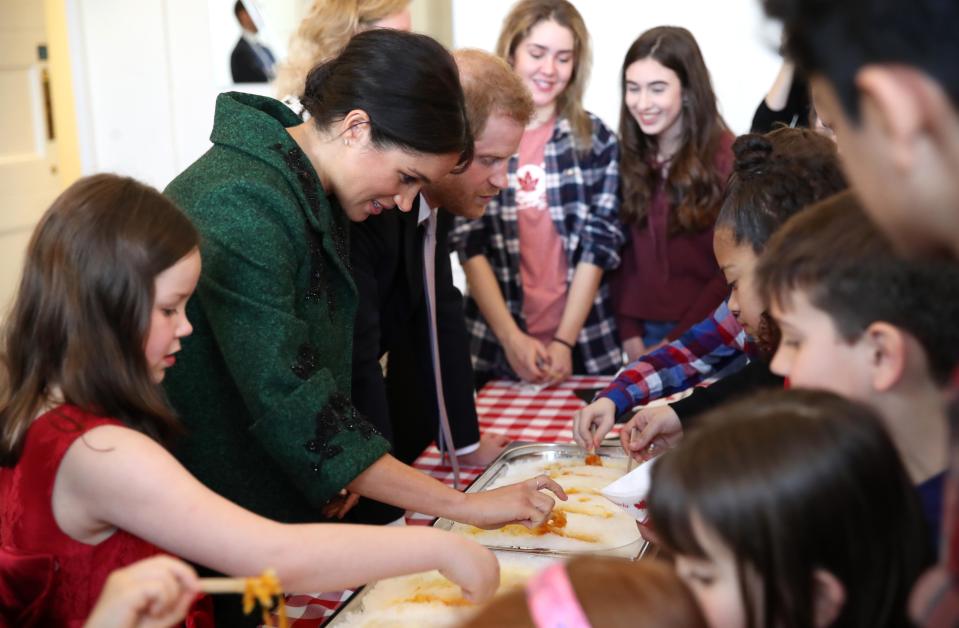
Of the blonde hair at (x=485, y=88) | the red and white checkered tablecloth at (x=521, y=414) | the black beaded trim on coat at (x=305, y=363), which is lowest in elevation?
the red and white checkered tablecloth at (x=521, y=414)

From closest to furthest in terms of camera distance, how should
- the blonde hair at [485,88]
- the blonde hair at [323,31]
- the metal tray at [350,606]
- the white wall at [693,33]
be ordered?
the metal tray at [350,606]
the blonde hair at [485,88]
the blonde hair at [323,31]
the white wall at [693,33]

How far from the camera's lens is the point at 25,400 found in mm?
1268

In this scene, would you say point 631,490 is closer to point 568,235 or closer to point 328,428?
point 328,428

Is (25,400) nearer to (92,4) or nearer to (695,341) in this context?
(695,341)

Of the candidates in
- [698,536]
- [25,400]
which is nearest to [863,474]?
[698,536]

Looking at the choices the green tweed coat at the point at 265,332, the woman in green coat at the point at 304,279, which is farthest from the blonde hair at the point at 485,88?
the green tweed coat at the point at 265,332

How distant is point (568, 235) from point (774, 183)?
1.27 metres

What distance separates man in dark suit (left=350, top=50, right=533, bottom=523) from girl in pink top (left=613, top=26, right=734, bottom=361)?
66 centimetres

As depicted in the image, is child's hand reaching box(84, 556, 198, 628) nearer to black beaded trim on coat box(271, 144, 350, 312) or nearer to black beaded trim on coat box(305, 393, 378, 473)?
black beaded trim on coat box(305, 393, 378, 473)

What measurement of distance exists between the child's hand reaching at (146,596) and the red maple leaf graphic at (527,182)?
201 centimetres

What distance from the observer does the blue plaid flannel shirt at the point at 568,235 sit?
9.28ft

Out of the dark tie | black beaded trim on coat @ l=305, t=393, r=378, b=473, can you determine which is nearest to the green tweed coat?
black beaded trim on coat @ l=305, t=393, r=378, b=473

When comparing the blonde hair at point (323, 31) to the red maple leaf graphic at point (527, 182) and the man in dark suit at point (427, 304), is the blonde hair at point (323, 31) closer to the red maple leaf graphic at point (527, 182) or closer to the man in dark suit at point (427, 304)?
the man in dark suit at point (427, 304)

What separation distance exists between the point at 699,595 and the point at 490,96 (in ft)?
4.52
